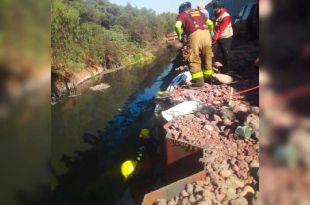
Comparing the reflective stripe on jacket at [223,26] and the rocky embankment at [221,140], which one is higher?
the reflective stripe on jacket at [223,26]

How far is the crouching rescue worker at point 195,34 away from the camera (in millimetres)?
5590

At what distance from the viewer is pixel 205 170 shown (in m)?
3.57

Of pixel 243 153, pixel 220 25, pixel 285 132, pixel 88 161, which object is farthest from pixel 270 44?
pixel 88 161

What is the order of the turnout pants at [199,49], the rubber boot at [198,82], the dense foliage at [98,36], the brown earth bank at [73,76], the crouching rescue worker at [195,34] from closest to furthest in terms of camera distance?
the crouching rescue worker at [195,34]
the turnout pants at [199,49]
the rubber boot at [198,82]
the brown earth bank at [73,76]
the dense foliage at [98,36]

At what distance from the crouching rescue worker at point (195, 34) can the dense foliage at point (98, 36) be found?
16.1ft

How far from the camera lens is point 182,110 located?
5344 millimetres

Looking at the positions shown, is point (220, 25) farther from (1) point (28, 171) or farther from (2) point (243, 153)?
(1) point (28, 171)

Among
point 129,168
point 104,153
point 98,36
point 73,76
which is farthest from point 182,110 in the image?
point 98,36

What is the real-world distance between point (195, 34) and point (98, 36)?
1778 centimetres

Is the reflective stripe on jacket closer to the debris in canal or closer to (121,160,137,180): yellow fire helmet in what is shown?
(121,160,137,180): yellow fire helmet

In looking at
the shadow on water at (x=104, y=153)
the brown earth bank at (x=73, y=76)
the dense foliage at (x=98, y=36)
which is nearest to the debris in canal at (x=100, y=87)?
the brown earth bank at (x=73, y=76)

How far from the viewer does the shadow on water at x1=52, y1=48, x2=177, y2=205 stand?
21.1ft

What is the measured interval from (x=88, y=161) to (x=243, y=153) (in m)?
4.57

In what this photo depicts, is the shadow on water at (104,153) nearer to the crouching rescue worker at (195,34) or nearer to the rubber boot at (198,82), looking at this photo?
the rubber boot at (198,82)
